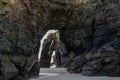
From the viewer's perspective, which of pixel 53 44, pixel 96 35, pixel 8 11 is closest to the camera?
pixel 8 11

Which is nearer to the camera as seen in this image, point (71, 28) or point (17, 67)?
point (17, 67)

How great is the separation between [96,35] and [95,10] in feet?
8.77

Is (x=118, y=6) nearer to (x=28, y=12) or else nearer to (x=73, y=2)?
(x=73, y=2)

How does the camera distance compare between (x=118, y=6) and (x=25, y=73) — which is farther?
(x=118, y=6)

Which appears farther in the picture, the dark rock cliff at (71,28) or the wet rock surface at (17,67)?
the dark rock cliff at (71,28)

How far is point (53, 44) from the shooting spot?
41.1 metres

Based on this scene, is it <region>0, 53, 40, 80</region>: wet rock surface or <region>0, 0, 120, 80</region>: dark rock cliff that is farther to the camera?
<region>0, 0, 120, 80</region>: dark rock cliff

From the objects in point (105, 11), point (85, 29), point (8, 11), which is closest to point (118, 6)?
point (105, 11)

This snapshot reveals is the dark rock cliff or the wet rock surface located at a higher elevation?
the dark rock cliff

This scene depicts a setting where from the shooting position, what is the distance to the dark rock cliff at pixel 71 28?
1831cm

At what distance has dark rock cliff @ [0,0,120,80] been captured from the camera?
18312 millimetres

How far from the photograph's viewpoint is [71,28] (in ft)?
80.4

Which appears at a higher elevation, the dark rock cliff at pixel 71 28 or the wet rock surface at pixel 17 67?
the dark rock cliff at pixel 71 28

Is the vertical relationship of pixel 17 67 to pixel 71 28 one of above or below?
below
